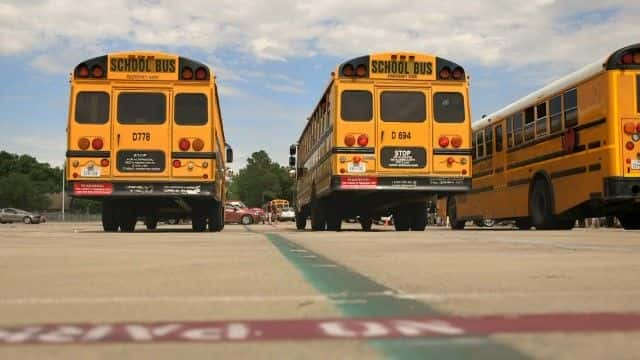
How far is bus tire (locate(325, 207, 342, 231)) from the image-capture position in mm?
17578

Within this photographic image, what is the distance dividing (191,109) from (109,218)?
4.01 meters

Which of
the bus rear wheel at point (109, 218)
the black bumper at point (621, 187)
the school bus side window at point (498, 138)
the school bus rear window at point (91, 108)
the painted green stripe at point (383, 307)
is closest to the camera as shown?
the painted green stripe at point (383, 307)

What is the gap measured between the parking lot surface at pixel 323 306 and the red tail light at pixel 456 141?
749 cm

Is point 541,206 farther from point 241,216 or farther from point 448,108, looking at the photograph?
point 241,216

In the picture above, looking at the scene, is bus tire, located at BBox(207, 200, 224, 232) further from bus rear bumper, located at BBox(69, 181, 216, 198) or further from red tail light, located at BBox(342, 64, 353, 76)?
red tail light, located at BBox(342, 64, 353, 76)

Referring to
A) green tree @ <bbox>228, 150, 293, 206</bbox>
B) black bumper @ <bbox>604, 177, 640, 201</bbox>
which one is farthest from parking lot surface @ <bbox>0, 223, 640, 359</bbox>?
green tree @ <bbox>228, 150, 293, 206</bbox>

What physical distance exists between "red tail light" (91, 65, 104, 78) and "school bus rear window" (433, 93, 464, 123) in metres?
6.69

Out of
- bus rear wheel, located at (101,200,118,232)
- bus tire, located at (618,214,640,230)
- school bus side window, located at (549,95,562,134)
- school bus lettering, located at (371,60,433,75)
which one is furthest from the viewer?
bus rear wheel, located at (101,200,118,232)

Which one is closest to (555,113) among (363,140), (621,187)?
(621,187)

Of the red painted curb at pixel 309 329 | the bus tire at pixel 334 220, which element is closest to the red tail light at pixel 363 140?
the bus tire at pixel 334 220

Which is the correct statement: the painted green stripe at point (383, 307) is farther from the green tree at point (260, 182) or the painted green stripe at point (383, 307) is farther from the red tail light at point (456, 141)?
the green tree at point (260, 182)

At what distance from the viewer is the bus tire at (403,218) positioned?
59.7ft

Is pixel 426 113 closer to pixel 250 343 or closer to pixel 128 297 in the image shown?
pixel 128 297

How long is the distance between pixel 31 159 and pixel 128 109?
126335mm
